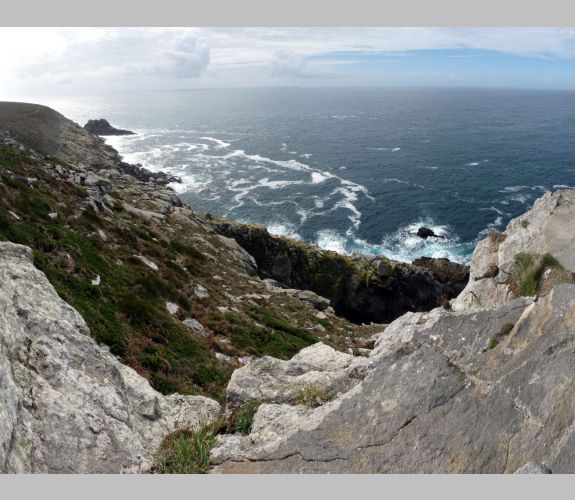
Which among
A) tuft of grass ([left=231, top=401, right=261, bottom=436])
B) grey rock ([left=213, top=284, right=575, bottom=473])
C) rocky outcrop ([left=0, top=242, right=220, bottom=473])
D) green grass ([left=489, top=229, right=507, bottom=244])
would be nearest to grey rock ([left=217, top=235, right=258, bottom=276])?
green grass ([left=489, top=229, right=507, bottom=244])

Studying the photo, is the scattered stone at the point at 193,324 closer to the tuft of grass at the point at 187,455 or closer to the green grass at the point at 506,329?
the tuft of grass at the point at 187,455

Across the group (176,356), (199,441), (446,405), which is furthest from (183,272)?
(446,405)

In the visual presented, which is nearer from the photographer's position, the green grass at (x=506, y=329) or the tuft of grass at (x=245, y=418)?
the tuft of grass at (x=245, y=418)

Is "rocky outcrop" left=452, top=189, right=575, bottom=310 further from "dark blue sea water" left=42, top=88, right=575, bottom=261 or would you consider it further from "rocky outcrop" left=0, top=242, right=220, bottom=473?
"dark blue sea water" left=42, top=88, right=575, bottom=261

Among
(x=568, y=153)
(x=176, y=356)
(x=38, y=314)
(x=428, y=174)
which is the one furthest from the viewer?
(x=568, y=153)

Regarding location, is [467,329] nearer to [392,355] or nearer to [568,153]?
[392,355]

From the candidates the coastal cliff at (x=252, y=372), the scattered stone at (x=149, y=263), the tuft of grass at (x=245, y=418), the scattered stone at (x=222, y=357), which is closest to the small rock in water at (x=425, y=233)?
the coastal cliff at (x=252, y=372)
